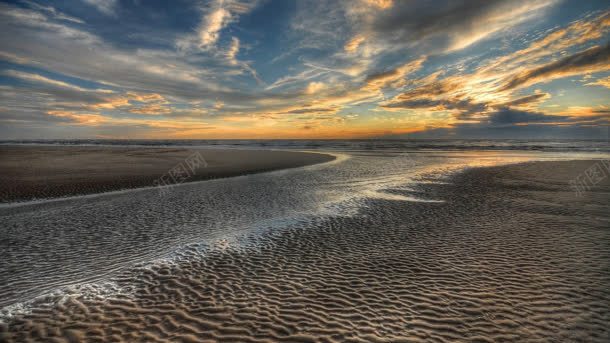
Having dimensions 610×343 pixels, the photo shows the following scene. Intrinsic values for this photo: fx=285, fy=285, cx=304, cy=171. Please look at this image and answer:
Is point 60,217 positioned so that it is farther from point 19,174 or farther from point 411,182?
point 411,182

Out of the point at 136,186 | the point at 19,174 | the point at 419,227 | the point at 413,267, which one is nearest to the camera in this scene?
the point at 413,267

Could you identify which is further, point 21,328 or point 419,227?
point 419,227

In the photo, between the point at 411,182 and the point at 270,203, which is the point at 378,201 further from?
the point at 411,182

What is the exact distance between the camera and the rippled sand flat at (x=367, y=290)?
625 cm

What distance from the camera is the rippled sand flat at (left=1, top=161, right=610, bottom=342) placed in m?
6.25

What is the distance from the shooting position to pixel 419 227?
13.4 metres

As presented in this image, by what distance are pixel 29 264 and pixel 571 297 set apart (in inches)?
647

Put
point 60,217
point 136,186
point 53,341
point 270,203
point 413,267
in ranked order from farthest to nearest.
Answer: point 136,186 → point 270,203 → point 60,217 → point 413,267 → point 53,341

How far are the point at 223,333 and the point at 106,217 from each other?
1279 cm

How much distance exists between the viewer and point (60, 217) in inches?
599

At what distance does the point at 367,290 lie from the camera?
7.96 metres

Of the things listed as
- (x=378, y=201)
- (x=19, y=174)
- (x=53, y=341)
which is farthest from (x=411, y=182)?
(x=19, y=174)

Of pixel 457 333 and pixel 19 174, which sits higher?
pixel 19 174

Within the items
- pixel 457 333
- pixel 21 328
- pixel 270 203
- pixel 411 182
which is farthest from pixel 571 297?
pixel 411 182
